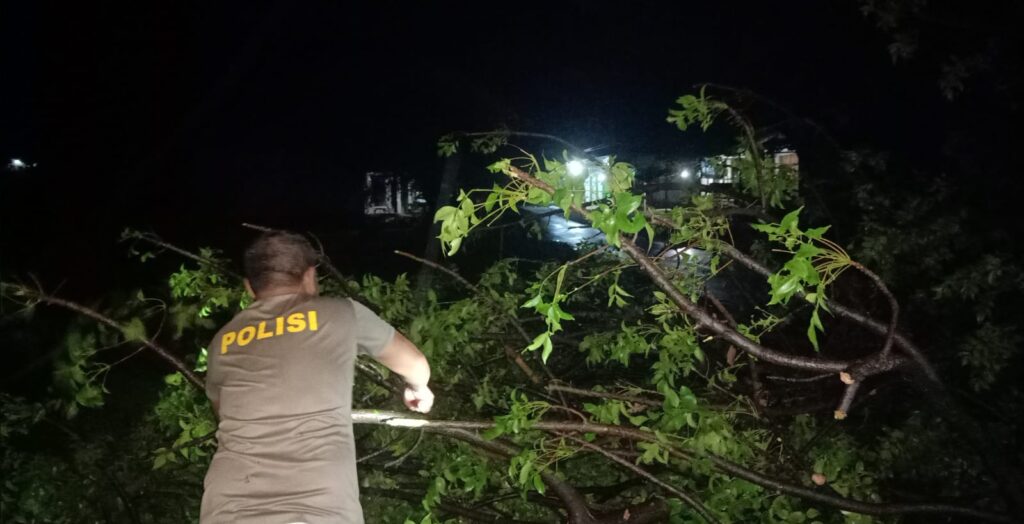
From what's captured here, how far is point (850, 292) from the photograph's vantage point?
12.4 feet

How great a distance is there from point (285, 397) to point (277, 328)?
183 millimetres

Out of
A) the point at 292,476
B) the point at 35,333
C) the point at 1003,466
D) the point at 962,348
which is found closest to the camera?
the point at 292,476

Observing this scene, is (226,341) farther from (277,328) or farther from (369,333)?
(369,333)

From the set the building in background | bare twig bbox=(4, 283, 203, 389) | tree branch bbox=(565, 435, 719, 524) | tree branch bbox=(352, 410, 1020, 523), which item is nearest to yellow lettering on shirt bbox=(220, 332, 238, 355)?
tree branch bbox=(352, 410, 1020, 523)

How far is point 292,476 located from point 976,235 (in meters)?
3.07

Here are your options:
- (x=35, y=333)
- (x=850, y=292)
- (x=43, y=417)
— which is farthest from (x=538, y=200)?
(x=35, y=333)

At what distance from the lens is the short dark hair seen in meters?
2.07

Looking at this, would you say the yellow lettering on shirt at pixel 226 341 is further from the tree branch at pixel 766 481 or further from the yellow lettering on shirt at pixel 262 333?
the tree branch at pixel 766 481

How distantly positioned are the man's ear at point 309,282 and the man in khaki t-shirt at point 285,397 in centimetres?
2

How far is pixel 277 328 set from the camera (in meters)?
1.99

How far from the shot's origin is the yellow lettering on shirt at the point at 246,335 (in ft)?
6.61

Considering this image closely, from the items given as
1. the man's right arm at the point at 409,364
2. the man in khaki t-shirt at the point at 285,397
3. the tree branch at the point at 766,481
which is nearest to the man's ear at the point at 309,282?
the man in khaki t-shirt at the point at 285,397

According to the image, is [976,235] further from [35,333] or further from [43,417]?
[35,333]

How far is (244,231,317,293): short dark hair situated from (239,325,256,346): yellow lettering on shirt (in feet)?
0.38
